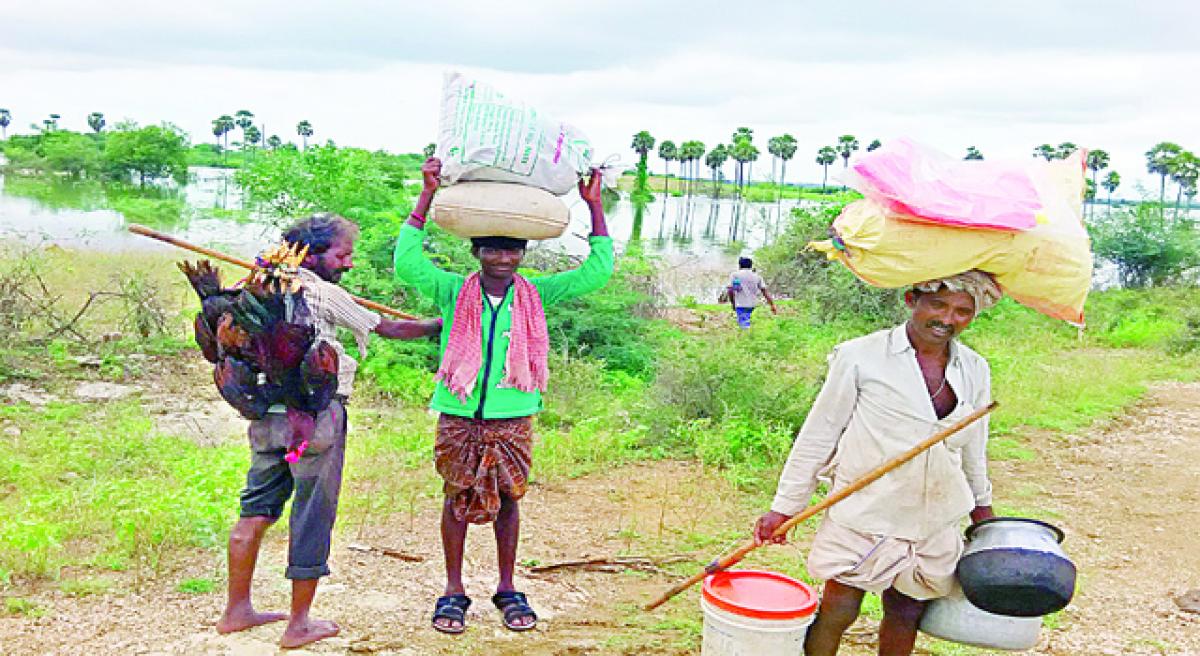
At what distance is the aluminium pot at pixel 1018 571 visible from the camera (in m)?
2.61

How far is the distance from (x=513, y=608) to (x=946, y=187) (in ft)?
6.74

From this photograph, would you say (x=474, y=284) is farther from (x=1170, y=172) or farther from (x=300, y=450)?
(x=1170, y=172)

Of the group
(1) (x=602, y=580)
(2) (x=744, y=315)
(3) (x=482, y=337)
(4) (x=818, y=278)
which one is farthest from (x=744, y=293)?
(3) (x=482, y=337)

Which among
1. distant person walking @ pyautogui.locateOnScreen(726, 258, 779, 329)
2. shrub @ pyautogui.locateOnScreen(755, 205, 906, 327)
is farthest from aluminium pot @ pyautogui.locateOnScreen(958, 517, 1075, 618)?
shrub @ pyautogui.locateOnScreen(755, 205, 906, 327)

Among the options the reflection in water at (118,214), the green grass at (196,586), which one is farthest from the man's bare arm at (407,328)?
the reflection in water at (118,214)

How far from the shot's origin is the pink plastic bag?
2541mm

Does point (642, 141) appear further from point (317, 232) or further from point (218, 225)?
point (317, 232)

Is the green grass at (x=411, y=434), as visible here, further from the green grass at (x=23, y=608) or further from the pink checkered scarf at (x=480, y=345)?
the pink checkered scarf at (x=480, y=345)

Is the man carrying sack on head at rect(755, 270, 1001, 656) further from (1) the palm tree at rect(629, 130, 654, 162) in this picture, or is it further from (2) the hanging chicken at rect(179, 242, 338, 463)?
(1) the palm tree at rect(629, 130, 654, 162)

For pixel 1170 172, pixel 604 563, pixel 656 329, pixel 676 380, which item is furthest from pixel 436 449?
pixel 1170 172

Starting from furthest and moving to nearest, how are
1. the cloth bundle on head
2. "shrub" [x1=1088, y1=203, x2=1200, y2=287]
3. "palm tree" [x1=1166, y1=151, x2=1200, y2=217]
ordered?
"palm tree" [x1=1166, y1=151, x2=1200, y2=217], "shrub" [x1=1088, y1=203, x2=1200, y2=287], the cloth bundle on head

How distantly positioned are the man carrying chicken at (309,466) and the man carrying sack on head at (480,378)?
7.9 inches

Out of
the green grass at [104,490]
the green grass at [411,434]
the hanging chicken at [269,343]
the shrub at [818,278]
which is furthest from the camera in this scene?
the shrub at [818,278]

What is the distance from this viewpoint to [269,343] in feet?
9.71
